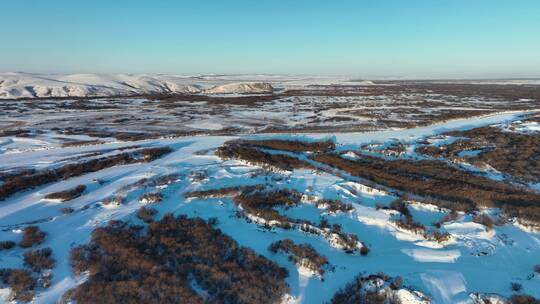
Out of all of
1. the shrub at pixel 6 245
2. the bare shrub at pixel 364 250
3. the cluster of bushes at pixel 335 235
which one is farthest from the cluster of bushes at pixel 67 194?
the bare shrub at pixel 364 250

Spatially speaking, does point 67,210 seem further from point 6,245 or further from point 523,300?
point 523,300

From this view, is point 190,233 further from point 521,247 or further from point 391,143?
point 391,143

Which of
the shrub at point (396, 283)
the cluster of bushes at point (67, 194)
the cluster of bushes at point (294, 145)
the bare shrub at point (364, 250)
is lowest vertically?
the cluster of bushes at point (294, 145)

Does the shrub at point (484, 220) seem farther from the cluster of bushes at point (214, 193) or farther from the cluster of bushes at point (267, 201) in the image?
the cluster of bushes at point (214, 193)

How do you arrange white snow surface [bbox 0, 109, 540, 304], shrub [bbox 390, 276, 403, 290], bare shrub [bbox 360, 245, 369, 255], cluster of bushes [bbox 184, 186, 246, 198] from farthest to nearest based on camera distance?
cluster of bushes [bbox 184, 186, 246, 198]
bare shrub [bbox 360, 245, 369, 255]
white snow surface [bbox 0, 109, 540, 304]
shrub [bbox 390, 276, 403, 290]

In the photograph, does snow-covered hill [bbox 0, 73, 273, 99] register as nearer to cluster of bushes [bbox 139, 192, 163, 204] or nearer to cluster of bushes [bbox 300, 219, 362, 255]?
cluster of bushes [bbox 139, 192, 163, 204]

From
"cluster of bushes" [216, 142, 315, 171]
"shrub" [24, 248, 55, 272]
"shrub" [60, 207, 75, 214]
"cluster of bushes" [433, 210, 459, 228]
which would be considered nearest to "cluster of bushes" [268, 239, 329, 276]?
"cluster of bushes" [433, 210, 459, 228]

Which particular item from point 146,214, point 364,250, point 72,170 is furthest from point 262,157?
point 364,250
